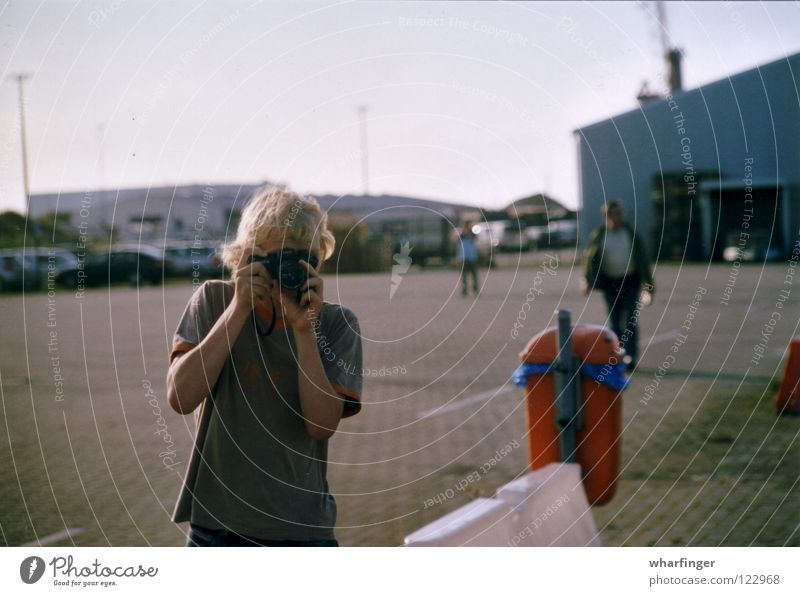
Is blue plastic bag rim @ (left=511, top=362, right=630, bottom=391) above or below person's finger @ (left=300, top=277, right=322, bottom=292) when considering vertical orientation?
below

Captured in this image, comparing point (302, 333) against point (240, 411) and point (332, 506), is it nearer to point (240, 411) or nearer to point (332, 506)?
point (240, 411)

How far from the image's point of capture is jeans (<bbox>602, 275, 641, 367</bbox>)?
23.7 ft

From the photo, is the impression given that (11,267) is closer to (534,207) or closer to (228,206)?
(228,206)

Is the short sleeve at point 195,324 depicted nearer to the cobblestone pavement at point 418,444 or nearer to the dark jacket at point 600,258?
the cobblestone pavement at point 418,444

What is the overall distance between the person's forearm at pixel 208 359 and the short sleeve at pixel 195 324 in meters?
0.03

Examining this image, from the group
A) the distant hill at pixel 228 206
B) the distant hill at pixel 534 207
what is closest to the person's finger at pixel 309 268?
the distant hill at pixel 228 206

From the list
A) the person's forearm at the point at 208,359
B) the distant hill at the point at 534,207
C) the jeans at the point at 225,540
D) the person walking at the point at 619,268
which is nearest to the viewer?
the person's forearm at the point at 208,359

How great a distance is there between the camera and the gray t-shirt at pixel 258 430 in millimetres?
2080

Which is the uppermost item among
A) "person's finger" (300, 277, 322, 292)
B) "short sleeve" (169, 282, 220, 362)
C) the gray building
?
the gray building

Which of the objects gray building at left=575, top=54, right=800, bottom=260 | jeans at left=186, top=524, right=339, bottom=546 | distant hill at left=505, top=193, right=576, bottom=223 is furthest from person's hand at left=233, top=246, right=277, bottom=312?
gray building at left=575, top=54, right=800, bottom=260

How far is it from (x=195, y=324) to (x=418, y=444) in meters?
3.34

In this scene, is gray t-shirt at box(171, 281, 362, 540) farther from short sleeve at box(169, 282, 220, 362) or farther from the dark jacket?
the dark jacket
